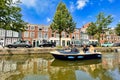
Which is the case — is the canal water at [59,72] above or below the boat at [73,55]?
below

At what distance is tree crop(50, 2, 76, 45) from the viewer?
4275 cm

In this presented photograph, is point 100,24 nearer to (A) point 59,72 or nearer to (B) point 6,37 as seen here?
(B) point 6,37

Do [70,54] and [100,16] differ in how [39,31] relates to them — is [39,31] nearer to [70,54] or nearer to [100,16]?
[100,16]

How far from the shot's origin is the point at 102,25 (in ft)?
155

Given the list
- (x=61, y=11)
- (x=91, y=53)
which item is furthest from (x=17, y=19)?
(x=61, y=11)

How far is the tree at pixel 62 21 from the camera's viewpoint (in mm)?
42750

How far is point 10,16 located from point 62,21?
56.2 ft

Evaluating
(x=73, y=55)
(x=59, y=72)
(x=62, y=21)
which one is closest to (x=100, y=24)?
(x=62, y=21)

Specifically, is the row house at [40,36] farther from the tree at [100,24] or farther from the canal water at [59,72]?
the canal water at [59,72]

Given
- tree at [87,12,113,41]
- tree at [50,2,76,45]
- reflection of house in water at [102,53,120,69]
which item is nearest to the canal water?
reflection of house in water at [102,53,120,69]

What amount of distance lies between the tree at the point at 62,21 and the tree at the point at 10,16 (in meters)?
14.1

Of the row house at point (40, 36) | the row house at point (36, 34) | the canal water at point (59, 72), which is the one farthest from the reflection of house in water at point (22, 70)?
the row house at point (40, 36)

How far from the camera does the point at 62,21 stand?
139 ft

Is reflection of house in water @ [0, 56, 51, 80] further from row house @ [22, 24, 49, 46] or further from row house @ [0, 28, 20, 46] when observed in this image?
row house @ [22, 24, 49, 46]
